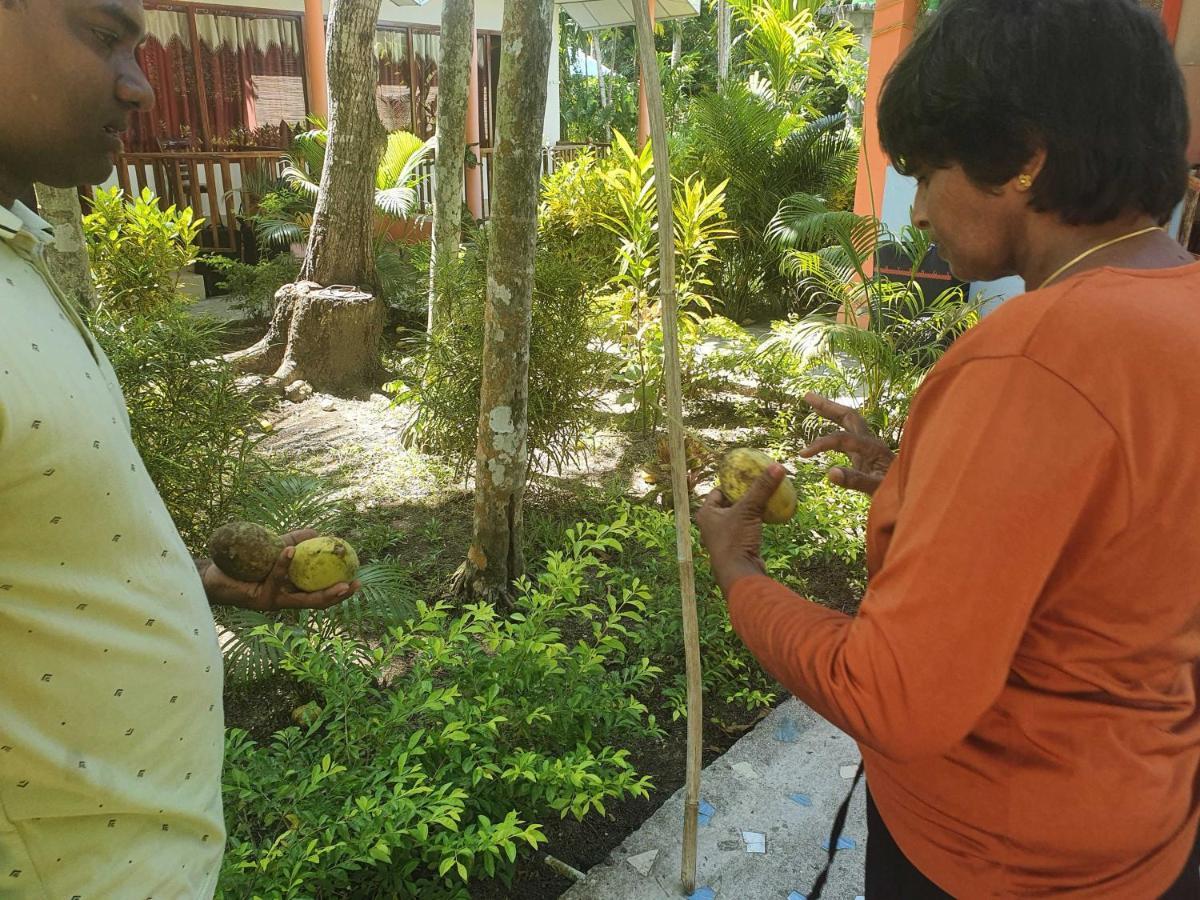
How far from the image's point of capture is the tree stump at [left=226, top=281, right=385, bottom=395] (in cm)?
677

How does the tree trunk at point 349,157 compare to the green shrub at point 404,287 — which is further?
the green shrub at point 404,287

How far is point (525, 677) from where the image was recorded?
2.57 metres

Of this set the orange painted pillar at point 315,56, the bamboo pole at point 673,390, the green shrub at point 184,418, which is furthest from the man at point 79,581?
the orange painted pillar at point 315,56

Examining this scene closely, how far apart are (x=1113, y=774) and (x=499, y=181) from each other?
2828mm

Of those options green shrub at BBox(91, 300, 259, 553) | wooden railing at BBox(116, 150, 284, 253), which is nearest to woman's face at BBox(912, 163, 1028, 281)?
green shrub at BBox(91, 300, 259, 553)

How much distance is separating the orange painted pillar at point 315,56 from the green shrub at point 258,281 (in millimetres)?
3607

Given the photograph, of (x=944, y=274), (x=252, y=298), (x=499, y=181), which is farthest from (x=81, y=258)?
(x=944, y=274)

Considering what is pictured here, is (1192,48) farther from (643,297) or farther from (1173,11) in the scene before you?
(643,297)

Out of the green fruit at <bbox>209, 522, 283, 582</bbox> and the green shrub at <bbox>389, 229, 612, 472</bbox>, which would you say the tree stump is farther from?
the green fruit at <bbox>209, 522, 283, 582</bbox>

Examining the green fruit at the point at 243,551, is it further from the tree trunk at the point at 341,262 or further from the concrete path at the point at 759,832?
the tree trunk at the point at 341,262

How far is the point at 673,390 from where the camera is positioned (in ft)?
6.06

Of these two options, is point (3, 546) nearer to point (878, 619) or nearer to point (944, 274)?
point (878, 619)

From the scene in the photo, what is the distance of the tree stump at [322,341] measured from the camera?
677 centimetres

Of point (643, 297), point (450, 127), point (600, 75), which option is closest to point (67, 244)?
point (450, 127)
